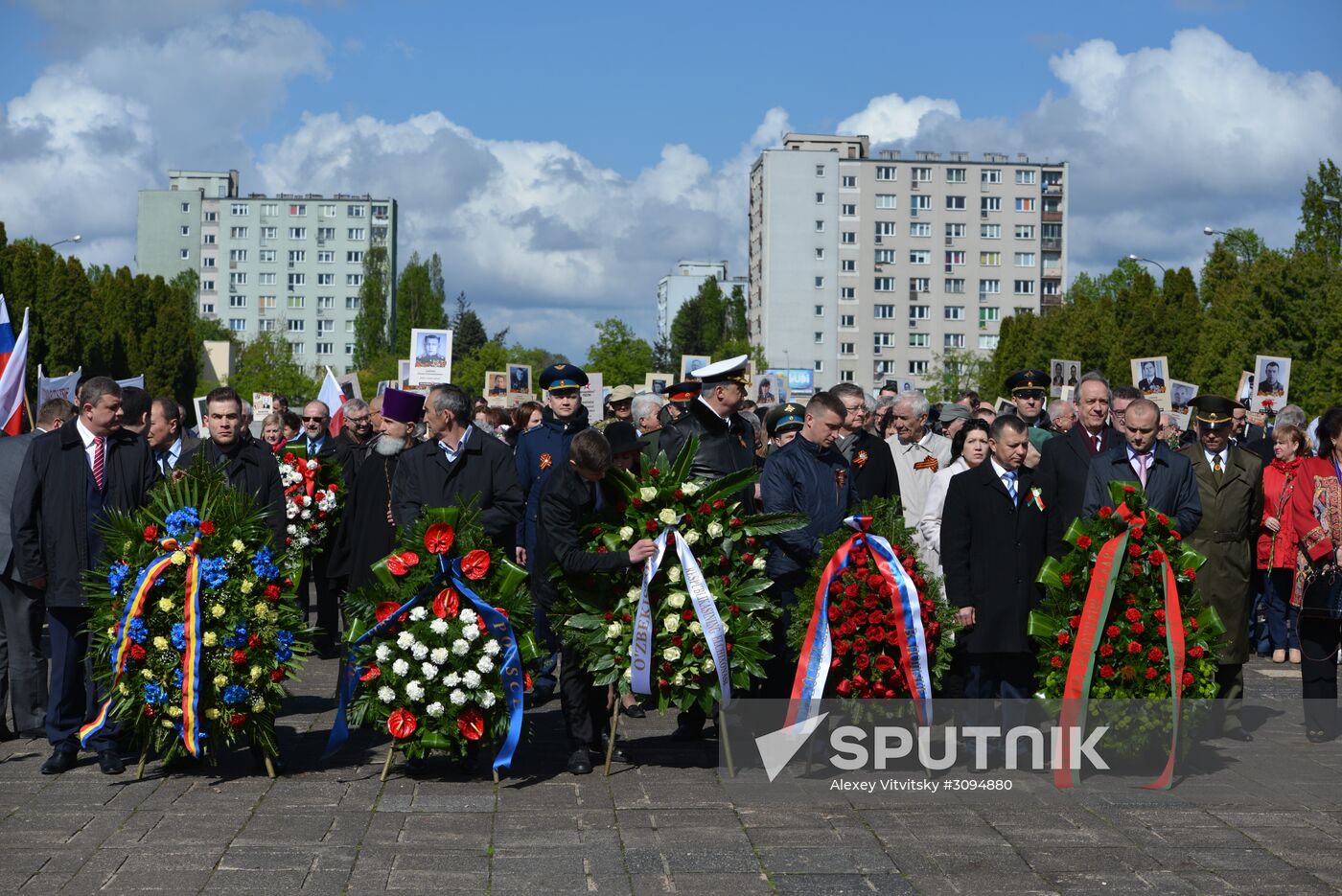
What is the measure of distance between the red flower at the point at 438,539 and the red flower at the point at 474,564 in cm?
13

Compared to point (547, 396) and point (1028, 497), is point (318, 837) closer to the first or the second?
point (1028, 497)

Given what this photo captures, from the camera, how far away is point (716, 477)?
9.70 m

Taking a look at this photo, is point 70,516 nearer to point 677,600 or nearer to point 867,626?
point 677,600

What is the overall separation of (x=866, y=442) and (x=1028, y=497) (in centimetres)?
213

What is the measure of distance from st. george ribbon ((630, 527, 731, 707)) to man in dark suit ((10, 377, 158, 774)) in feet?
10.1

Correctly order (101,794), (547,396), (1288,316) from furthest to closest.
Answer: (1288,316) < (547,396) < (101,794)

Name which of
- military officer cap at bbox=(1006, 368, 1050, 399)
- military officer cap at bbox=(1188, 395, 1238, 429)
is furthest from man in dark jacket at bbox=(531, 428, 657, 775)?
military officer cap at bbox=(1006, 368, 1050, 399)

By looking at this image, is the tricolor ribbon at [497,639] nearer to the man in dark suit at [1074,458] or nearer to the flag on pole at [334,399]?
the man in dark suit at [1074,458]

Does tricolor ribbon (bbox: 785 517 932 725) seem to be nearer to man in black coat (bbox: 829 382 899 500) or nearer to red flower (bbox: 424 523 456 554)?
red flower (bbox: 424 523 456 554)

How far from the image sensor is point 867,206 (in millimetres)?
137250

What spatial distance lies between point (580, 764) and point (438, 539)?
1.52m

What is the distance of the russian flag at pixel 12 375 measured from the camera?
14.7 m

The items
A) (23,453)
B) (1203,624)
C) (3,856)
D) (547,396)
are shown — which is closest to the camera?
(3,856)

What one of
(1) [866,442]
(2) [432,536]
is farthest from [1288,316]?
(2) [432,536]
